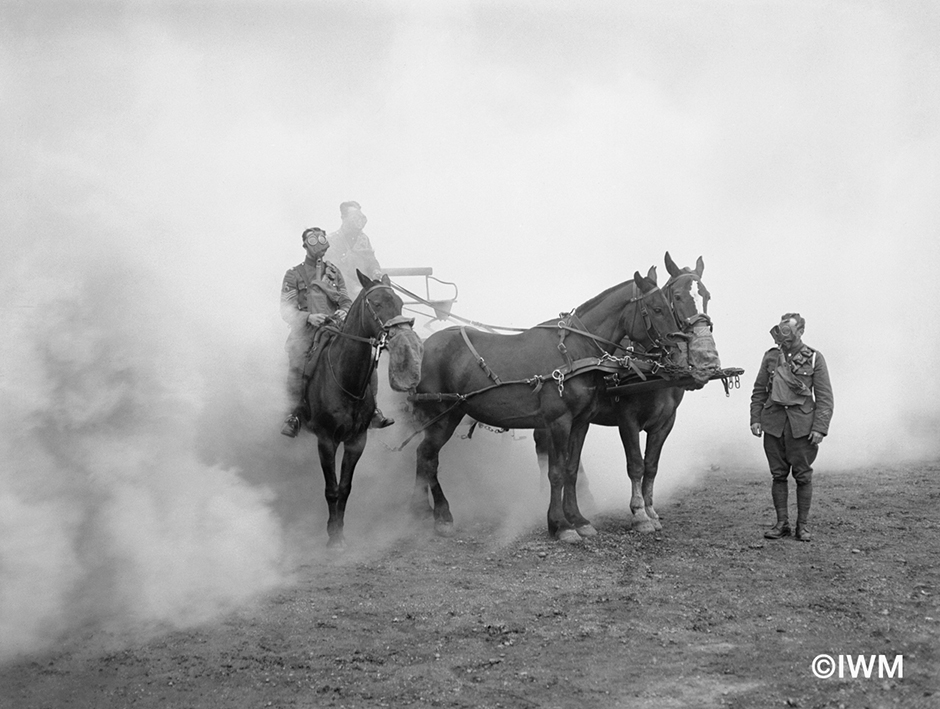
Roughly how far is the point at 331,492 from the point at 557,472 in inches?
93.5

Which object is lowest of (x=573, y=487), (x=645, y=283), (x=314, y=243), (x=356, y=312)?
(x=573, y=487)

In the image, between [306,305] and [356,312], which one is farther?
[306,305]

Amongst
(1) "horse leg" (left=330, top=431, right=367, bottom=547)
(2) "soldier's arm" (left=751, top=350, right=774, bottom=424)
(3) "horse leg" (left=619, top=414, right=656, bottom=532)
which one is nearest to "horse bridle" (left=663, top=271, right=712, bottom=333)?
(2) "soldier's arm" (left=751, top=350, right=774, bottom=424)

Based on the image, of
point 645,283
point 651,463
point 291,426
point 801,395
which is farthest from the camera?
point 651,463

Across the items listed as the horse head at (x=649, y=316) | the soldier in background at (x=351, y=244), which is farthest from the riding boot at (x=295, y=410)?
the soldier in background at (x=351, y=244)

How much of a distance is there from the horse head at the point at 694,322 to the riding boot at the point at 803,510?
59.3 inches

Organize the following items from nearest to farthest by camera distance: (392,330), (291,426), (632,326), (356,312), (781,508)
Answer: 1. (392,330)
2. (356,312)
3. (291,426)
4. (781,508)
5. (632,326)

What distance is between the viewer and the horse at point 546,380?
32.1 ft

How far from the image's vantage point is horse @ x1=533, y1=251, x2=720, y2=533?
9.54 m

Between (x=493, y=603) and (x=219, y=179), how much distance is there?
14388 mm

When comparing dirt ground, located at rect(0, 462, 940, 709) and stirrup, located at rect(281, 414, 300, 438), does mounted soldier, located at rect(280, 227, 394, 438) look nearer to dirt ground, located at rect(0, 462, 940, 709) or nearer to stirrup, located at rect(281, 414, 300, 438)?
stirrup, located at rect(281, 414, 300, 438)

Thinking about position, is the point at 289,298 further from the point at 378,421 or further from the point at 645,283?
the point at 645,283

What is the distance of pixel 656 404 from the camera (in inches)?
419

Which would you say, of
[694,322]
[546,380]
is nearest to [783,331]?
[694,322]
